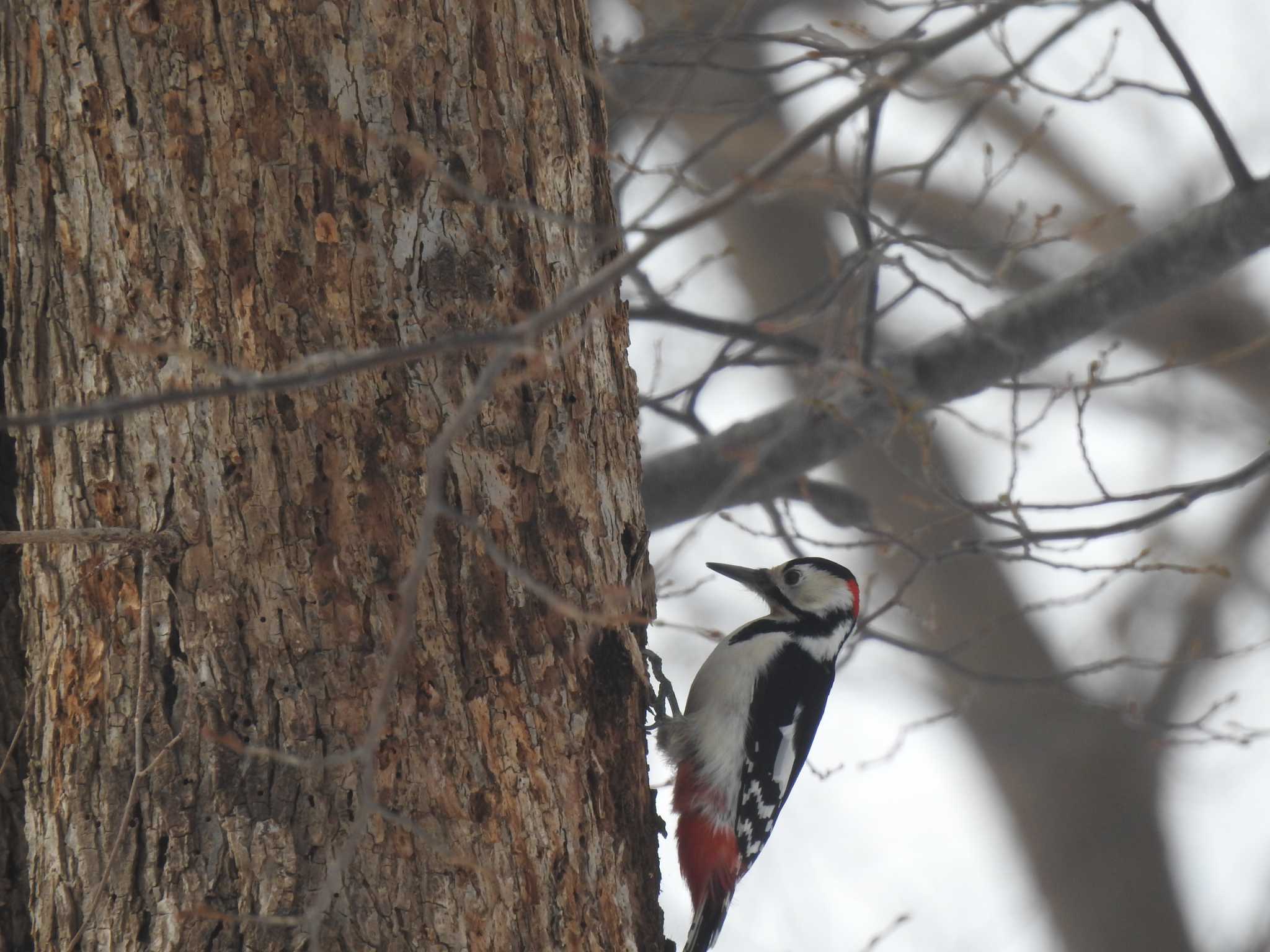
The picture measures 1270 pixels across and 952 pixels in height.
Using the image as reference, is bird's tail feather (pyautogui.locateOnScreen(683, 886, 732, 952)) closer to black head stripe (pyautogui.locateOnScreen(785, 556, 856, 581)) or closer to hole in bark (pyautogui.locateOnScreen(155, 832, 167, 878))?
black head stripe (pyautogui.locateOnScreen(785, 556, 856, 581))

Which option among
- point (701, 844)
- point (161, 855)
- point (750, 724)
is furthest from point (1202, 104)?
point (161, 855)

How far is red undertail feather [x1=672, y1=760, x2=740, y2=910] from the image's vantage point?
12.1ft

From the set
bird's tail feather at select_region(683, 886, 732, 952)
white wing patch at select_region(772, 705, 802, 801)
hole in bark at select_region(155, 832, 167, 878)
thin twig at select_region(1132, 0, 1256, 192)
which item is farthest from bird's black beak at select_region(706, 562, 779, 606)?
hole in bark at select_region(155, 832, 167, 878)

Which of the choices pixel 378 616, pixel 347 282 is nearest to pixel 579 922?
pixel 378 616

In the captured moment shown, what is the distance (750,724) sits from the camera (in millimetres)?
3957

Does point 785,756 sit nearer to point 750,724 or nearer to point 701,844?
point 750,724

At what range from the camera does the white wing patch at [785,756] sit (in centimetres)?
403

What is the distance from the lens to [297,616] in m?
2.26

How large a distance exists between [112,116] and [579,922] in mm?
1637

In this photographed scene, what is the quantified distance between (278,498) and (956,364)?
8.61ft

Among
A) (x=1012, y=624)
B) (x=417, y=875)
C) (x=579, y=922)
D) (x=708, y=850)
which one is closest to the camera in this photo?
(x=417, y=875)

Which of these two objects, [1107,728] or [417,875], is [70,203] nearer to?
[417,875]

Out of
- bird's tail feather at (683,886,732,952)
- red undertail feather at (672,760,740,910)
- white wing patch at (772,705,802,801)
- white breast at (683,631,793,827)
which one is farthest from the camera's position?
white wing patch at (772,705,802,801)

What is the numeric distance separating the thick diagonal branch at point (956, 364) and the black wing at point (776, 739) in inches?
22.2
